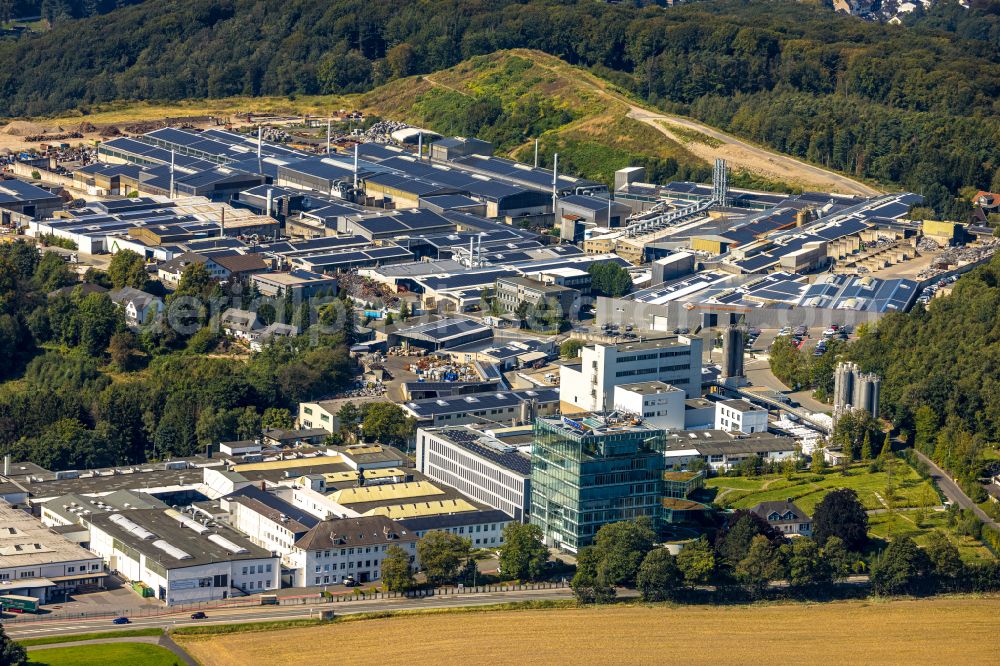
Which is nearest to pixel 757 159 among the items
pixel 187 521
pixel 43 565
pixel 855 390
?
pixel 855 390

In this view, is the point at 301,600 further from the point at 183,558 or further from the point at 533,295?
the point at 533,295

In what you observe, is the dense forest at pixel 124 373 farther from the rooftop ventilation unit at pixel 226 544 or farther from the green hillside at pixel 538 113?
the green hillside at pixel 538 113

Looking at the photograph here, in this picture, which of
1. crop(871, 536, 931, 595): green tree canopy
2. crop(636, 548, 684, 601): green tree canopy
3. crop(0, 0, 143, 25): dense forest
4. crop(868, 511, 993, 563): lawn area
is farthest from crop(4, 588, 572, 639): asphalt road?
crop(0, 0, 143, 25): dense forest

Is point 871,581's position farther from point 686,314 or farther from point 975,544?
point 686,314

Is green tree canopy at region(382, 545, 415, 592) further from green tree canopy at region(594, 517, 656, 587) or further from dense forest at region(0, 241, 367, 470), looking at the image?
dense forest at region(0, 241, 367, 470)

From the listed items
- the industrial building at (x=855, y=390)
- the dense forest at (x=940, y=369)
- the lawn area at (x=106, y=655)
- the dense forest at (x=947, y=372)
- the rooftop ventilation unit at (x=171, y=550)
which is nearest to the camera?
the lawn area at (x=106, y=655)

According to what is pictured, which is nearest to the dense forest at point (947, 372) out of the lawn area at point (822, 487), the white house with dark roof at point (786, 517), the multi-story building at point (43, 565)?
the lawn area at point (822, 487)
